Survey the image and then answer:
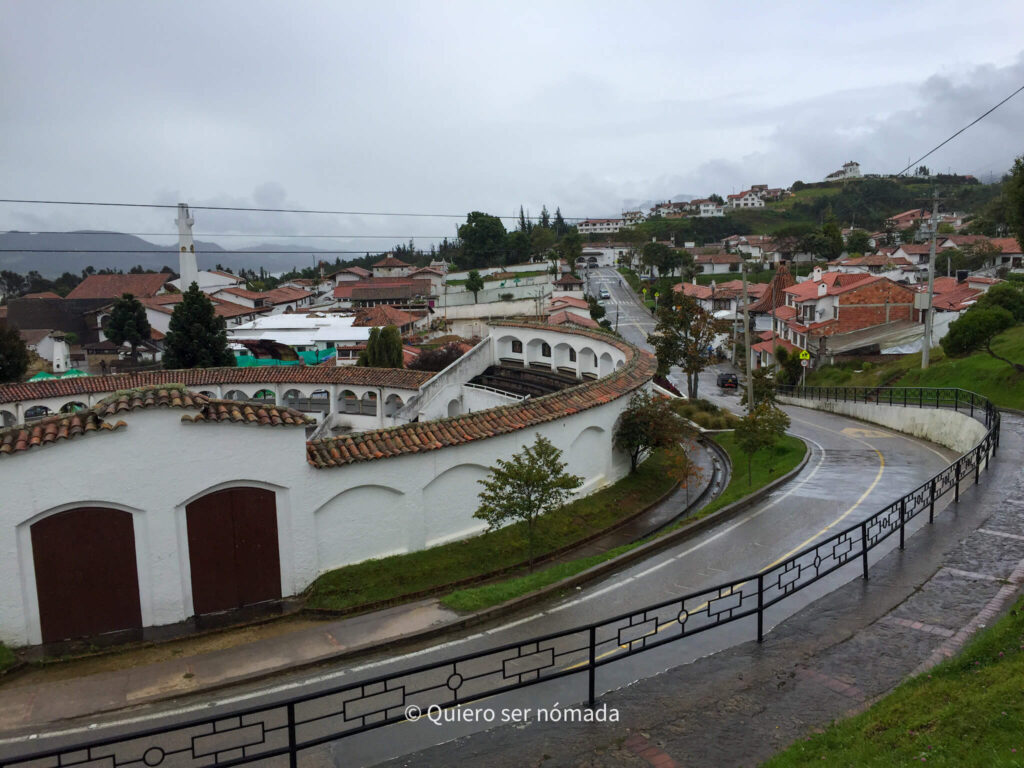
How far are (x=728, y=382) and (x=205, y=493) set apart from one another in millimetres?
45919

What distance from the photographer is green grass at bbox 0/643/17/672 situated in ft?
33.7

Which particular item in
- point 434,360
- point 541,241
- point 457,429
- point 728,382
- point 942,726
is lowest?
point 728,382

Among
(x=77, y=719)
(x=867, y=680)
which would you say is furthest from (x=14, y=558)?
(x=867, y=680)

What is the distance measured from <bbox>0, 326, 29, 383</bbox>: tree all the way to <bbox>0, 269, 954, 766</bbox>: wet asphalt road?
43174 millimetres

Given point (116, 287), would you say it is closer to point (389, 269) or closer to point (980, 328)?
point (389, 269)

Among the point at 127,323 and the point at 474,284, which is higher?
the point at 474,284

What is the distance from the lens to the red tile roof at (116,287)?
87062mm

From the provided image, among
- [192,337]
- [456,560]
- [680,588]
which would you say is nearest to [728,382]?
[192,337]

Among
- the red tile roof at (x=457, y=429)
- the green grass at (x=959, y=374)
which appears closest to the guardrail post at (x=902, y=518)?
the red tile roof at (x=457, y=429)

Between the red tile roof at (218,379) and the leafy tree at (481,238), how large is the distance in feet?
194

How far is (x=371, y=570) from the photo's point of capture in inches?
514

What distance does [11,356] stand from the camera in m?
43.8

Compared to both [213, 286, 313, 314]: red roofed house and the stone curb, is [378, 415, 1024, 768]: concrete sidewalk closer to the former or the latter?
the stone curb

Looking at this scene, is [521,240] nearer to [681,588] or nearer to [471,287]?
[471,287]
